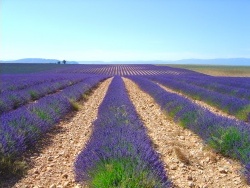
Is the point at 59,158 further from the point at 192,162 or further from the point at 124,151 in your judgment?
the point at 192,162

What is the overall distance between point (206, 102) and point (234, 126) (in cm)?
643

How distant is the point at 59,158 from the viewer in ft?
15.2

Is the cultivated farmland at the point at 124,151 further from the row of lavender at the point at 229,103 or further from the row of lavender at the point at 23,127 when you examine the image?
the row of lavender at the point at 229,103

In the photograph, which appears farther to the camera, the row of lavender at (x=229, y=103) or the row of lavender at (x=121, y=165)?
the row of lavender at (x=229, y=103)

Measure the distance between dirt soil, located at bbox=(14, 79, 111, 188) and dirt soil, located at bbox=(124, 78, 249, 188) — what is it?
4.64 ft

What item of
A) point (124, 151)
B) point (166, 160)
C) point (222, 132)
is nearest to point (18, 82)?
point (166, 160)

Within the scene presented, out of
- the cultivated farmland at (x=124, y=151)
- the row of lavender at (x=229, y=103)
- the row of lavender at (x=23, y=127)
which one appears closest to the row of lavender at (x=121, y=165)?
the cultivated farmland at (x=124, y=151)

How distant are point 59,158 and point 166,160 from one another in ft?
5.64

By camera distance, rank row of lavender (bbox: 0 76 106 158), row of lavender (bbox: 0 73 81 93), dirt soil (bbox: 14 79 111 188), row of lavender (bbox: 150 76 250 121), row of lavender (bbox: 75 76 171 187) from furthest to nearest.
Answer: row of lavender (bbox: 0 73 81 93) < row of lavender (bbox: 150 76 250 121) < row of lavender (bbox: 0 76 106 158) < dirt soil (bbox: 14 79 111 188) < row of lavender (bbox: 75 76 171 187)

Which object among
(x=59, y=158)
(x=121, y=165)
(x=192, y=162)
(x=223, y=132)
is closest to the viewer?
(x=121, y=165)

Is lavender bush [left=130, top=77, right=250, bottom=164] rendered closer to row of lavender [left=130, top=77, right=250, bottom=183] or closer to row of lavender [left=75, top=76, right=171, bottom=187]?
row of lavender [left=130, top=77, right=250, bottom=183]

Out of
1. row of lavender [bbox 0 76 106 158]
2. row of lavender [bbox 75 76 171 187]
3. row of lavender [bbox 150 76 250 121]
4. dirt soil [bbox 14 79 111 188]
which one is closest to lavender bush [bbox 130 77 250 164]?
row of lavender [bbox 75 76 171 187]

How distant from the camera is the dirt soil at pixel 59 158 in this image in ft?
12.0

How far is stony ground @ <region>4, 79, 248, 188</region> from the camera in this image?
3.71 m
